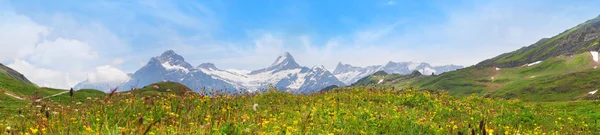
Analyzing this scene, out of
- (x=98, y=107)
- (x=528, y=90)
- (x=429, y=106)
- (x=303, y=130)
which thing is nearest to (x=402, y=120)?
(x=303, y=130)

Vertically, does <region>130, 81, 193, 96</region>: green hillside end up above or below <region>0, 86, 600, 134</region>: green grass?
above

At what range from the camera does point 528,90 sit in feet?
534

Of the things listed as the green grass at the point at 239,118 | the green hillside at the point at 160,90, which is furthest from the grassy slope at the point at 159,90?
the green grass at the point at 239,118

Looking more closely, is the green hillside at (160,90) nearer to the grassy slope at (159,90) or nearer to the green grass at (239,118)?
the grassy slope at (159,90)

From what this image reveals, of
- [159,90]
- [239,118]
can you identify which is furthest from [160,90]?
[239,118]

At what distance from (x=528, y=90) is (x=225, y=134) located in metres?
183

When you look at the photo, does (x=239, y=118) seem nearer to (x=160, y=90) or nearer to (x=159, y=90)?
(x=159, y=90)

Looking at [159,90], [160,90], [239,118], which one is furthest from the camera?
[160,90]

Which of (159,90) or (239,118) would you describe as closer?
(239,118)

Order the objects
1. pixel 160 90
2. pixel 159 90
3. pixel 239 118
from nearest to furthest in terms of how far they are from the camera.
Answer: pixel 239 118 < pixel 159 90 < pixel 160 90

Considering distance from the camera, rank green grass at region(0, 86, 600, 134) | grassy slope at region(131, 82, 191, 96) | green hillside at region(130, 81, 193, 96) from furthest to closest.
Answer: grassy slope at region(131, 82, 191, 96) → green hillside at region(130, 81, 193, 96) → green grass at region(0, 86, 600, 134)

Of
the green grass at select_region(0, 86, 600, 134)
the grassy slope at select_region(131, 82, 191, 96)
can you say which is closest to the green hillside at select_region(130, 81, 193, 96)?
the grassy slope at select_region(131, 82, 191, 96)

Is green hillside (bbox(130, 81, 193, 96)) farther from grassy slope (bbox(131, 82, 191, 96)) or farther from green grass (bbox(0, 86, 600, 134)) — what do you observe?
green grass (bbox(0, 86, 600, 134))

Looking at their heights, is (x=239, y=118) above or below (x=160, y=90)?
below
